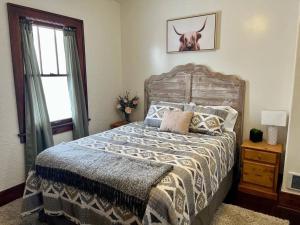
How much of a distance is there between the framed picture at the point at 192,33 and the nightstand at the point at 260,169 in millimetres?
1462

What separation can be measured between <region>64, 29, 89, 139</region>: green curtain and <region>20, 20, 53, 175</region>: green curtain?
449mm

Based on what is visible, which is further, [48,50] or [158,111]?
[158,111]

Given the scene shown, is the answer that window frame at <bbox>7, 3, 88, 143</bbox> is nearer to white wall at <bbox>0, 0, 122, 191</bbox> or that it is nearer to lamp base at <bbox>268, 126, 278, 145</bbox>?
white wall at <bbox>0, 0, 122, 191</bbox>

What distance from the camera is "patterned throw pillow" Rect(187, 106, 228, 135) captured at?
278 cm

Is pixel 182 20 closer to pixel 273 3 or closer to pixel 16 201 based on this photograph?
pixel 273 3

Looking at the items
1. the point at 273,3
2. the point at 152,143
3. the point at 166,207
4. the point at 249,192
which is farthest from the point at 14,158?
the point at 273,3

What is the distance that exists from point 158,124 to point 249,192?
1369 millimetres

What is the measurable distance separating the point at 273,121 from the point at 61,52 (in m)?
2.83

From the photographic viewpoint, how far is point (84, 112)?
332 centimetres

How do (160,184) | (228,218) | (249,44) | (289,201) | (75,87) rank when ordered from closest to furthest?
(160,184) < (228,218) < (289,201) < (249,44) < (75,87)

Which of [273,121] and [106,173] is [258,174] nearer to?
[273,121]

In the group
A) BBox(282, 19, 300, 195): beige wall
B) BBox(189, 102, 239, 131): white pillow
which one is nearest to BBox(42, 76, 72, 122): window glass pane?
BBox(189, 102, 239, 131): white pillow

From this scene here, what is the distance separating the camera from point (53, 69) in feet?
9.96

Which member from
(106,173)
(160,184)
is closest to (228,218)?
(160,184)
